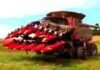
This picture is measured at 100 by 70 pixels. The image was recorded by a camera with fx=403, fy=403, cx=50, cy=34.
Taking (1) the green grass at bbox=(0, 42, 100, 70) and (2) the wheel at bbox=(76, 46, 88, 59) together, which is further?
(2) the wheel at bbox=(76, 46, 88, 59)

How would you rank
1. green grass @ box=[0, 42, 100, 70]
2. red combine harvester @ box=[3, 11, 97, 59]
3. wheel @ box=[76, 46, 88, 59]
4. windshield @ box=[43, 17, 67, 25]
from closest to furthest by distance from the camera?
1. green grass @ box=[0, 42, 100, 70]
2. red combine harvester @ box=[3, 11, 97, 59]
3. wheel @ box=[76, 46, 88, 59]
4. windshield @ box=[43, 17, 67, 25]

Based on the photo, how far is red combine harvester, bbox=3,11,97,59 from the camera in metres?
20.1

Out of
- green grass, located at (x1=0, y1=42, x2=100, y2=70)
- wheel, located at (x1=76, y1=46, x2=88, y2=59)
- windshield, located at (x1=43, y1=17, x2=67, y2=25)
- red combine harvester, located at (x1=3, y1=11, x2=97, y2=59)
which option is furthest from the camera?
windshield, located at (x1=43, y1=17, x2=67, y2=25)

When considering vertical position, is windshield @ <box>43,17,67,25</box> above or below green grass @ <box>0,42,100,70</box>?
above

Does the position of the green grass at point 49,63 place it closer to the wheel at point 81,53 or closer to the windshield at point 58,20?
the wheel at point 81,53

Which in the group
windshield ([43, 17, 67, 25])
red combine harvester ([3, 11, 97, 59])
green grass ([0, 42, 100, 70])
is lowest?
green grass ([0, 42, 100, 70])

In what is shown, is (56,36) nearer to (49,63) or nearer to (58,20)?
(49,63)

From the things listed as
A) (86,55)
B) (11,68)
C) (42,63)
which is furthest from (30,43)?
(11,68)

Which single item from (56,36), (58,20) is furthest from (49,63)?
(58,20)

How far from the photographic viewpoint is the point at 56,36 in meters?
20.2

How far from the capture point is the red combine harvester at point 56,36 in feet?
66.0

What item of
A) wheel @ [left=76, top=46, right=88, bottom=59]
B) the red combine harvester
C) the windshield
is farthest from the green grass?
the windshield

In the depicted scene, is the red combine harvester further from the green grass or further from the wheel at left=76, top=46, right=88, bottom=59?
the green grass

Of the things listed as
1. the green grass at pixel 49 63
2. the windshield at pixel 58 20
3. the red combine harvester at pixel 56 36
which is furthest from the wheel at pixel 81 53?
the windshield at pixel 58 20
